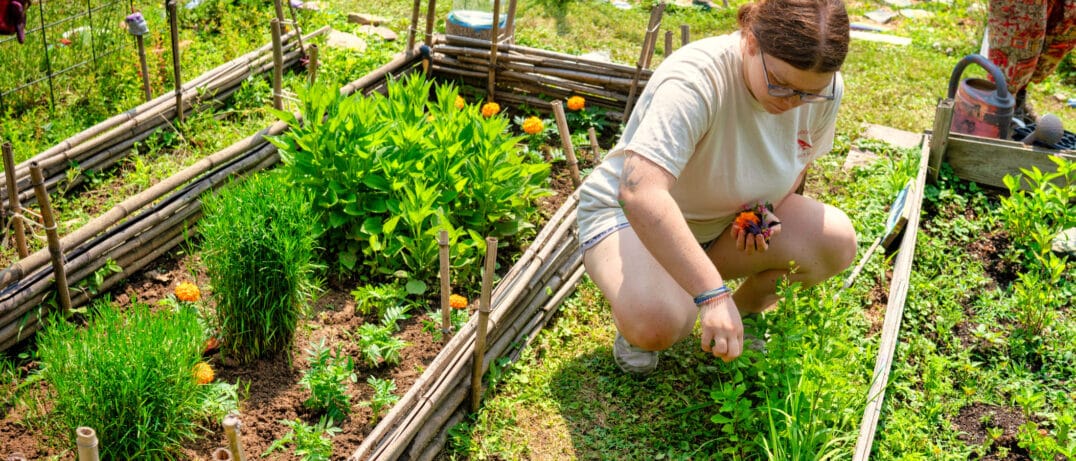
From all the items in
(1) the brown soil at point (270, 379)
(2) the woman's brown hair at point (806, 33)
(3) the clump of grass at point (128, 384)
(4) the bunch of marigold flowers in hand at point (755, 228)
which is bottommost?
(1) the brown soil at point (270, 379)

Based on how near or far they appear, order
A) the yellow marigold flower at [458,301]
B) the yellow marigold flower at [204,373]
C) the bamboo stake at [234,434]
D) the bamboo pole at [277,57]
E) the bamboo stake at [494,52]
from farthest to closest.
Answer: the bamboo stake at [494,52]
the bamboo pole at [277,57]
the yellow marigold flower at [458,301]
the yellow marigold flower at [204,373]
the bamboo stake at [234,434]

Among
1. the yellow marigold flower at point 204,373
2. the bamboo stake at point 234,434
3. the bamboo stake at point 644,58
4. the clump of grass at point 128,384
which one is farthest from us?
the bamboo stake at point 644,58

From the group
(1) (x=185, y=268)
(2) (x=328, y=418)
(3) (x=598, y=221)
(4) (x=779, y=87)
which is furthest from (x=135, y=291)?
(4) (x=779, y=87)

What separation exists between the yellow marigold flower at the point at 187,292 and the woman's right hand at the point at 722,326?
163 centimetres

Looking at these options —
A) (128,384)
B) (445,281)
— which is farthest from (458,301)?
→ (128,384)

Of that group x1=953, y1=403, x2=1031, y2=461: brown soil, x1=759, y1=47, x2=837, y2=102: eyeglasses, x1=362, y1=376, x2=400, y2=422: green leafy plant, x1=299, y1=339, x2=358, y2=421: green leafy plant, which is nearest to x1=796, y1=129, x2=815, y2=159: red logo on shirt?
x1=759, y1=47, x2=837, y2=102: eyeglasses

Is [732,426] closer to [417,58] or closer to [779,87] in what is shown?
[779,87]

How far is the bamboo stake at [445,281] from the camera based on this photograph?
257 centimetres

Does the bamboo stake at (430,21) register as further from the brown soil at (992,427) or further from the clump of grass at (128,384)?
the brown soil at (992,427)

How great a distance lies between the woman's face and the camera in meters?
2.43

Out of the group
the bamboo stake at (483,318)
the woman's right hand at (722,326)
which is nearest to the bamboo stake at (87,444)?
the bamboo stake at (483,318)

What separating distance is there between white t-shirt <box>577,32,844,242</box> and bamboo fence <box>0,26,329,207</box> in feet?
6.76

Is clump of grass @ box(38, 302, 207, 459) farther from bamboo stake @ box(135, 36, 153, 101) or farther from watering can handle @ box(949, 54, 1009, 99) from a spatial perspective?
watering can handle @ box(949, 54, 1009, 99)

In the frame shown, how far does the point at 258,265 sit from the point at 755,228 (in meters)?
1.48
